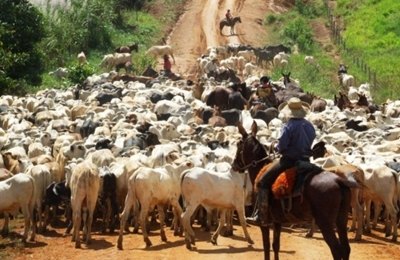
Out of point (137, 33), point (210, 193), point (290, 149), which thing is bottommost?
point (210, 193)

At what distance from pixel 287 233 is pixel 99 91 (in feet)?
57.1

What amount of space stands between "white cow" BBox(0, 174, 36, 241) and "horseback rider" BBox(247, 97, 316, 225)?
6.42m

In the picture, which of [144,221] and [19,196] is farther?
[19,196]

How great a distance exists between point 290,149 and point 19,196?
7138 mm

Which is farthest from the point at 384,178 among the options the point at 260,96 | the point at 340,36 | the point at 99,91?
the point at 340,36

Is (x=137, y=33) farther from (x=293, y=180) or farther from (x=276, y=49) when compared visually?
(x=293, y=180)

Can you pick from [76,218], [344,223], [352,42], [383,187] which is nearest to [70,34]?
[352,42]

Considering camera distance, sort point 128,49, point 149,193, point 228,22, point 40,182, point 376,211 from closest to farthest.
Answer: point 149,193 → point 376,211 → point 40,182 → point 128,49 → point 228,22

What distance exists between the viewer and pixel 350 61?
4756 centimetres

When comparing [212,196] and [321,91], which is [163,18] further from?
[212,196]

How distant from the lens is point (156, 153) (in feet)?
61.7

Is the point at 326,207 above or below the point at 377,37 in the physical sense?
below

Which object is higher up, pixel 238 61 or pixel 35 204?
pixel 238 61

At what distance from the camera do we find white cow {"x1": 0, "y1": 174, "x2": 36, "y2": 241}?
16.7 m
